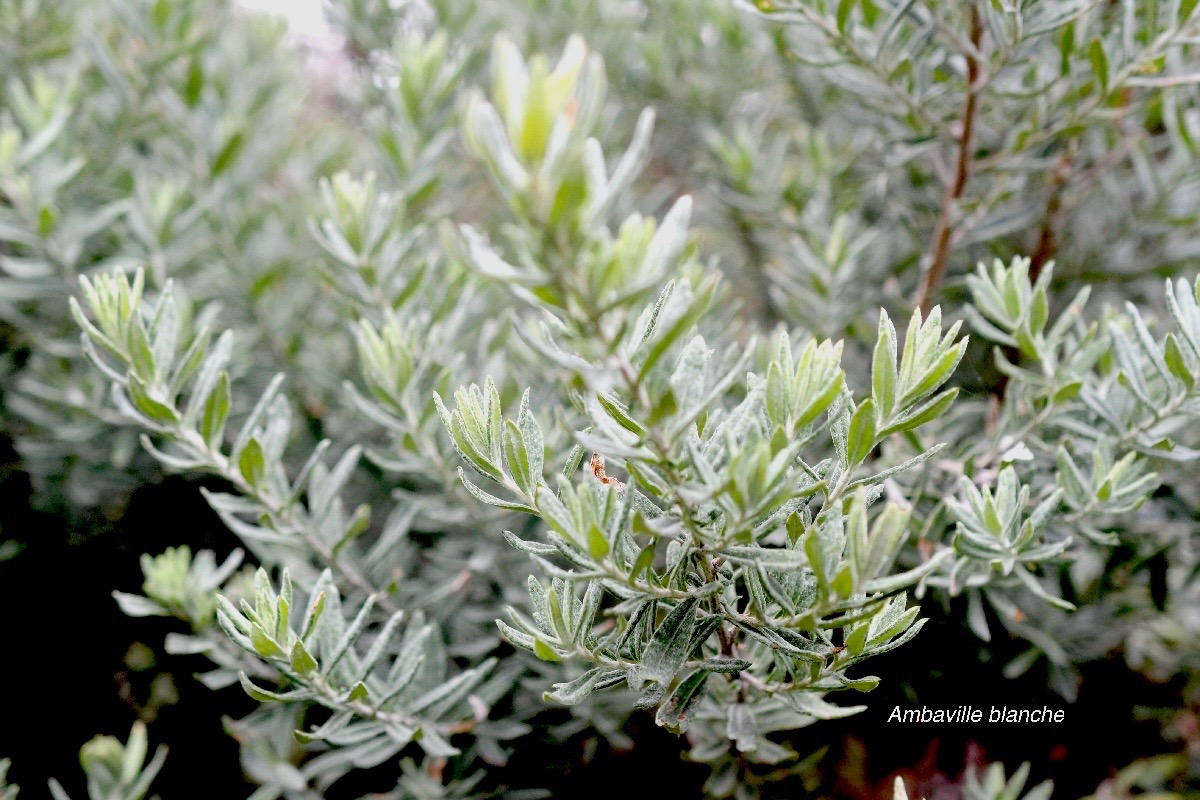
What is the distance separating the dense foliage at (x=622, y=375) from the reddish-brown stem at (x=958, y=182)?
0.01 meters

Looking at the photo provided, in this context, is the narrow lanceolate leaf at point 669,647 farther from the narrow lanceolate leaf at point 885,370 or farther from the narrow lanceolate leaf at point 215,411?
the narrow lanceolate leaf at point 215,411

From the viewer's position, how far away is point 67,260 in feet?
5.22

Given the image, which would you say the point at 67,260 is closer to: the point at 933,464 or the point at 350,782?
the point at 350,782

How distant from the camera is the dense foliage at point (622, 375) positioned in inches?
28.7

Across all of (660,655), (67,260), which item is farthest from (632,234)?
(67,260)

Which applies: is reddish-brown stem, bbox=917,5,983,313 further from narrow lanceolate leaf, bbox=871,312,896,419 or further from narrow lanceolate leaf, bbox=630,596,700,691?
narrow lanceolate leaf, bbox=630,596,700,691

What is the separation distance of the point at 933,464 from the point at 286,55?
2244 millimetres

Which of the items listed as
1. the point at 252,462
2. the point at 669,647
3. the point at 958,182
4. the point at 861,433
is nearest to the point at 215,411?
the point at 252,462

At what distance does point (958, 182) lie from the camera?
4.47 ft

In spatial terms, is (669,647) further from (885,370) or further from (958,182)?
(958,182)

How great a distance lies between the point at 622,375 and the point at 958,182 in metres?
1.00

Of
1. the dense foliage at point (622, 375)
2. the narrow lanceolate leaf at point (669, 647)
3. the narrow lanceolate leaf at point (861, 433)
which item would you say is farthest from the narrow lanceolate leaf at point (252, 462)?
the narrow lanceolate leaf at point (861, 433)

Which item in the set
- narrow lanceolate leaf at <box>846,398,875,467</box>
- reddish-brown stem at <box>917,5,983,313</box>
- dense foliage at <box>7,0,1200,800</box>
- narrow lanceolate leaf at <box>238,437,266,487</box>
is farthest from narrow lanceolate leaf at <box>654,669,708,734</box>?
reddish-brown stem at <box>917,5,983,313</box>

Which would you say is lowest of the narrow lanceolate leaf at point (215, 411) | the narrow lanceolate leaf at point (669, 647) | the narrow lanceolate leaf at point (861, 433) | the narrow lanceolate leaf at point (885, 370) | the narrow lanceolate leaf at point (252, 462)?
the narrow lanceolate leaf at point (252, 462)
